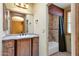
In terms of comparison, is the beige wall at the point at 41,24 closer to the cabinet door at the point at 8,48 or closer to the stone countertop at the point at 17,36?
the stone countertop at the point at 17,36

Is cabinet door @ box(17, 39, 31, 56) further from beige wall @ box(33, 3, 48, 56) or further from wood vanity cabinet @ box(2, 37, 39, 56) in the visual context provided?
beige wall @ box(33, 3, 48, 56)

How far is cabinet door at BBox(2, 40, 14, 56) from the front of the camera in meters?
1.74

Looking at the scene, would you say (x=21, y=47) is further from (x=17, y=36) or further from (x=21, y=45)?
(x=17, y=36)

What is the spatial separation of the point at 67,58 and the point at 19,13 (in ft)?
2.98

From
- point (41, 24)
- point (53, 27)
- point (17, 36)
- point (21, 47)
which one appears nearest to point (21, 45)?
point (21, 47)

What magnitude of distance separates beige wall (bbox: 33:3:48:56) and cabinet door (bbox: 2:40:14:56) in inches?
15.1

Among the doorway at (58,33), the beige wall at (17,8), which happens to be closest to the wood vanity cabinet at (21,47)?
the doorway at (58,33)

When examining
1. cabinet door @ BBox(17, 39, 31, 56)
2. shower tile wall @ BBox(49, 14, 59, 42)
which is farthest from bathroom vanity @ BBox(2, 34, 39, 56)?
shower tile wall @ BBox(49, 14, 59, 42)

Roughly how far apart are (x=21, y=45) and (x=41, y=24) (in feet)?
1.34

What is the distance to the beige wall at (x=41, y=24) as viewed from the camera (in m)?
1.83

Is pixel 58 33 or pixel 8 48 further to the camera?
pixel 58 33

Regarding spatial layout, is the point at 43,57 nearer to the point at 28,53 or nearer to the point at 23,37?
the point at 28,53

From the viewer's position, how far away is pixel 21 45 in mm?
1832

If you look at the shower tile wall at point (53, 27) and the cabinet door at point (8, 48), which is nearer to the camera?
the cabinet door at point (8, 48)
